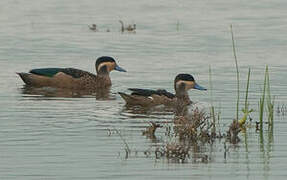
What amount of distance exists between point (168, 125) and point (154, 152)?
2.48m

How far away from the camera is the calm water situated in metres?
12.7

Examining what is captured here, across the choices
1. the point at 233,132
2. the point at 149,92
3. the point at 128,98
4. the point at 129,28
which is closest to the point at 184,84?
the point at 149,92

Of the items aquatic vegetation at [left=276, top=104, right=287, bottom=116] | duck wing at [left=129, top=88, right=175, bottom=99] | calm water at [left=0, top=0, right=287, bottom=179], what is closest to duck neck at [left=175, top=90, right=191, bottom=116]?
duck wing at [left=129, top=88, right=175, bottom=99]

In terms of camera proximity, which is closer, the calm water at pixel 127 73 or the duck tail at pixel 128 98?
the calm water at pixel 127 73

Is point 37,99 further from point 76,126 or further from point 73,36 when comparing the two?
point 73,36

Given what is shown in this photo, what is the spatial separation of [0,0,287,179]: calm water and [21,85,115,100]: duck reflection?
17cm

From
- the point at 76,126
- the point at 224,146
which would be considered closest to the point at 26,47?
the point at 76,126

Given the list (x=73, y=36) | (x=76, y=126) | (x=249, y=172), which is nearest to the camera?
(x=249, y=172)

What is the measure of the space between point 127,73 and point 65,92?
193cm

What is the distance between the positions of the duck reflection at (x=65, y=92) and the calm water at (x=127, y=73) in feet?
0.54

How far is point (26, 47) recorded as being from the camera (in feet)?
85.2

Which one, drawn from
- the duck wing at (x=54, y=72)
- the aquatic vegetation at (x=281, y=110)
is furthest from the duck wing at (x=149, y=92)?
the duck wing at (x=54, y=72)

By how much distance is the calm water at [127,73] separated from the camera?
12.7 meters

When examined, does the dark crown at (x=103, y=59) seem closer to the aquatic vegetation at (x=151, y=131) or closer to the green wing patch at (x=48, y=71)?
the green wing patch at (x=48, y=71)
